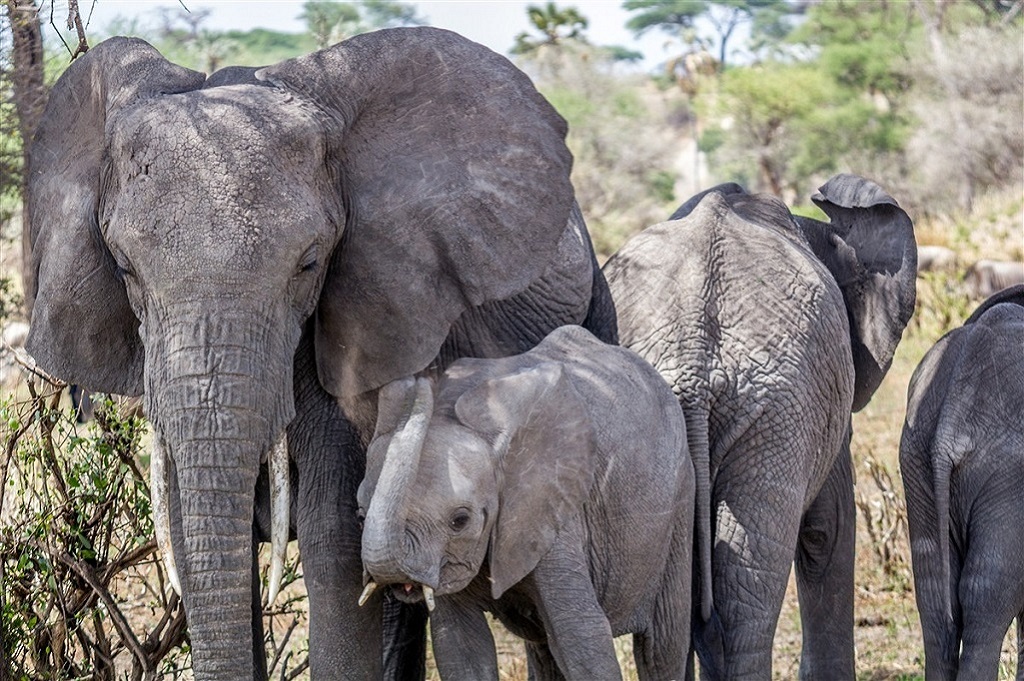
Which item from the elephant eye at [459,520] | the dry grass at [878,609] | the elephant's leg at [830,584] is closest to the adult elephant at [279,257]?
the elephant eye at [459,520]

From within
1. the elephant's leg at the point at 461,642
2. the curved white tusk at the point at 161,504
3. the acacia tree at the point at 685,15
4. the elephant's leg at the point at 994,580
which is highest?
the curved white tusk at the point at 161,504

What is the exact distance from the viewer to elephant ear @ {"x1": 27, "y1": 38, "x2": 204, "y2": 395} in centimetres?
346

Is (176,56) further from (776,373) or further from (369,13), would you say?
(776,373)

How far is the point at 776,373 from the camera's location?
14.7 feet

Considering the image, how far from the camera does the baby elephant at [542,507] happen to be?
3254 mm

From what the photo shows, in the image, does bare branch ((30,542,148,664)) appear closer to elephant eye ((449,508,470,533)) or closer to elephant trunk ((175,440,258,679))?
elephant trunk ((175,440,258,679))

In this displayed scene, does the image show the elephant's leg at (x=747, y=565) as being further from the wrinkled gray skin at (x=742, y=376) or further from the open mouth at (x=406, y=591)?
the open mouth at (x=406, y=591)

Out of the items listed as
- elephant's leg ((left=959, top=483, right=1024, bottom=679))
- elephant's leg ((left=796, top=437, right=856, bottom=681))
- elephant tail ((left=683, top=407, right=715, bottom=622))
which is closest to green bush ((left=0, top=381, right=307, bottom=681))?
elephant tail ((left=683, top=407, right=715, bottom=622))

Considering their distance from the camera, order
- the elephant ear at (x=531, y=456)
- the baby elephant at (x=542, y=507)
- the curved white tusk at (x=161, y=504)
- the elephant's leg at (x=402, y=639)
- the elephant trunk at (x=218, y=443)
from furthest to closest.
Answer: the elephant's leg at (x=402, y=639) → the curved white tusk at (x=161, y=504) → the elephant ear at (x=531, y=456) → the baby elephant at (x=542, y=507) → the elephant trunk at (x=218, y=443)

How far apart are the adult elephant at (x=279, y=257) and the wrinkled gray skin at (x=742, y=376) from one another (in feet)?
2.44

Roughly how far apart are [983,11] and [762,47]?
19.3 m

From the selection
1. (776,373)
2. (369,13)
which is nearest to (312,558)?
(776,373)

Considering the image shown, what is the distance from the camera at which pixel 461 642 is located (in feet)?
11.5

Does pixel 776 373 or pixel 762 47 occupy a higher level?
pixel 776 373
